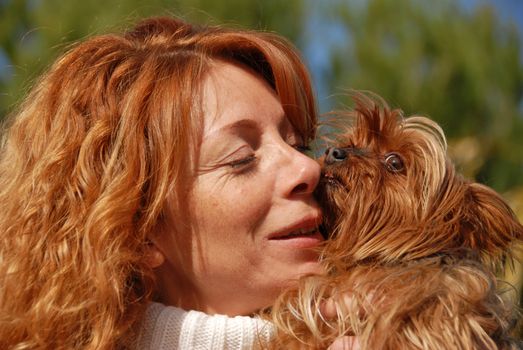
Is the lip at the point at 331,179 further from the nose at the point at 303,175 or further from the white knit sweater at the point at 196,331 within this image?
the white knit sweater at the point at 196,331

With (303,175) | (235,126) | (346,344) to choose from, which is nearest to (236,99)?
(235,126)

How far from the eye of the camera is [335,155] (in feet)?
9.78

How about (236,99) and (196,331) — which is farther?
(236,99)

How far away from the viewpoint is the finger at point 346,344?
2.50 meters

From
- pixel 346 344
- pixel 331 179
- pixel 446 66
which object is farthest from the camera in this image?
pixel 446 66

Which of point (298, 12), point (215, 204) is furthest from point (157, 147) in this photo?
point (298, 12)

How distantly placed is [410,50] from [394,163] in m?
7.03

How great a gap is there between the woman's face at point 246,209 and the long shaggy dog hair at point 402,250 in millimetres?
129

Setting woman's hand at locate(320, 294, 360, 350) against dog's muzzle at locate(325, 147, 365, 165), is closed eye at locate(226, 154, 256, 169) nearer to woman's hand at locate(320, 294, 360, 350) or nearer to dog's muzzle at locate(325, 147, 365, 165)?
dog's muzzle at locate(325, 147, 365, 165)

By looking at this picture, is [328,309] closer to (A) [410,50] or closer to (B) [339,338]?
(B) [339,338]

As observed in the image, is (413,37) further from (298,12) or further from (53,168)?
(53,168)

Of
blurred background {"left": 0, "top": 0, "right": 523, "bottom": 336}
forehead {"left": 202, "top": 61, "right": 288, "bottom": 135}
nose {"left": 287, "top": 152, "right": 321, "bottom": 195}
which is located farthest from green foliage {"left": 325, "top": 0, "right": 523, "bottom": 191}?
nose {"left": 287, "top": 152, "right": 321, "bottom": 195}

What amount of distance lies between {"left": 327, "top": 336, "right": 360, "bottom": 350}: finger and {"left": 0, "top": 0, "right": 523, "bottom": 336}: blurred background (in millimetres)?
6066

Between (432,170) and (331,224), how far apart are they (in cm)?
41
